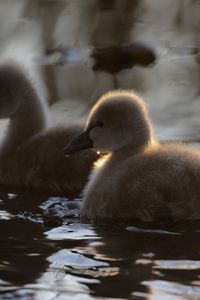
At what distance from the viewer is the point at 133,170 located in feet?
15.5

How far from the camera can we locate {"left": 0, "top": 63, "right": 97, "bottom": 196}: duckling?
18.1 feet

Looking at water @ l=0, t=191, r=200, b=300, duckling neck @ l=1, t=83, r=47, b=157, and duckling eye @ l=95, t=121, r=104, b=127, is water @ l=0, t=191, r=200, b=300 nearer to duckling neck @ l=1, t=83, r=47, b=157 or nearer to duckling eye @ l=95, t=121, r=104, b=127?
duckling eye @ l=95, t=121, r=104, b=127

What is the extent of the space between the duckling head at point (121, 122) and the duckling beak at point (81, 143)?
0.07 m

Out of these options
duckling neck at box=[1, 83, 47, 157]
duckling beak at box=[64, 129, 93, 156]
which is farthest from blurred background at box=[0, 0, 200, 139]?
duckling beak at box=[64, 129, 93, 156]

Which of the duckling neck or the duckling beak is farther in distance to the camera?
the duckling neck

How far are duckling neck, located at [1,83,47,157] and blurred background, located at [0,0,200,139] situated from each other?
0.48 meters

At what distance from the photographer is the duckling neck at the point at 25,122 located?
5930mm

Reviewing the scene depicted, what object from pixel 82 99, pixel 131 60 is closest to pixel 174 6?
pixel 131 60

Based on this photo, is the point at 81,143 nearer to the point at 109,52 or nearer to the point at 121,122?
the point at 121,122

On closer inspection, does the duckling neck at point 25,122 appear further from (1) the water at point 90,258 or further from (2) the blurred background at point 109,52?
(1) the water at point 90,258

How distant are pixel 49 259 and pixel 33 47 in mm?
4818

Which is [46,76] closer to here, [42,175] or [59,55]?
[59,55]

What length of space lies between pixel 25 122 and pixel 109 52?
2.96m

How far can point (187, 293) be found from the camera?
144 inches
